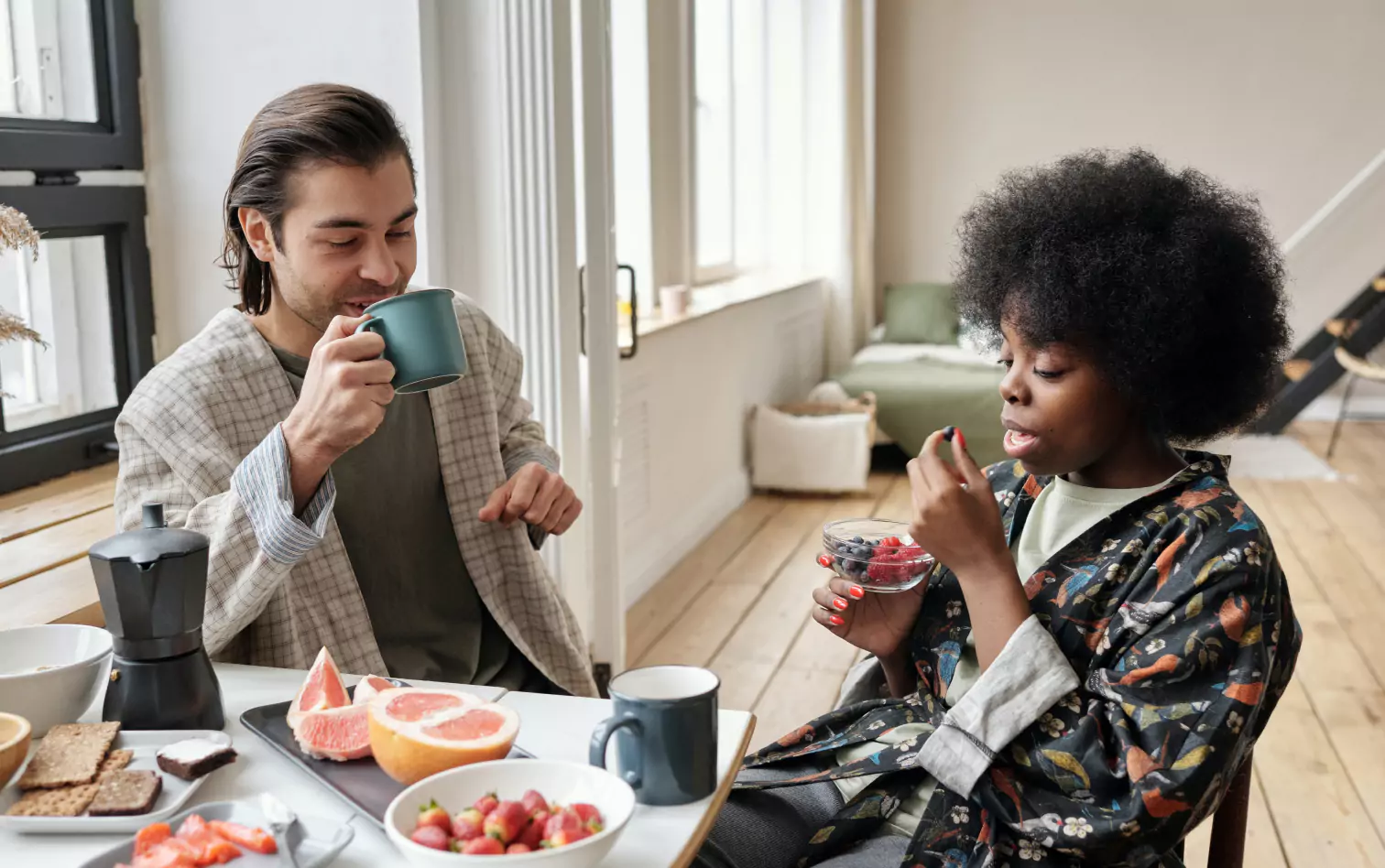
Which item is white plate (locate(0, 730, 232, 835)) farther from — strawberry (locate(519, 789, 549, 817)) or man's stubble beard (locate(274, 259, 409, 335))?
man's stubble beard (locate(274, 259, 409, 335))

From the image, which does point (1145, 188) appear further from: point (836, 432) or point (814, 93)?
point (814, 93)

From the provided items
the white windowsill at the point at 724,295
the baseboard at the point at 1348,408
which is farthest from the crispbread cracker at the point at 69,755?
the baseboard at the point at 1348,408

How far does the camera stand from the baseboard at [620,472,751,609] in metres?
3.72

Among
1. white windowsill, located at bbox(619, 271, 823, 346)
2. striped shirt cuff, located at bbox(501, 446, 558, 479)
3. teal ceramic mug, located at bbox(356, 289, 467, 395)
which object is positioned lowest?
white windowsill, located at bbox(619, 271, 823, 346)

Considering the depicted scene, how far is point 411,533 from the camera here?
1590mm

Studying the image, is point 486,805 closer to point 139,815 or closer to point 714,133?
point 139,815

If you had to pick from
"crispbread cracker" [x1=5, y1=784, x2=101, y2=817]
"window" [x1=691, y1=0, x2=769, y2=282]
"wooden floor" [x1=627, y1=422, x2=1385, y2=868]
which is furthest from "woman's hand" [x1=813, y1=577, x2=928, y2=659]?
"window" [x1=691, y1=0, x2=769, y2=282]

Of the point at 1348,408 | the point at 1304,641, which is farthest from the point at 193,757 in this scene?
the point at 1348,408

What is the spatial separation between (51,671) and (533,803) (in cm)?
49

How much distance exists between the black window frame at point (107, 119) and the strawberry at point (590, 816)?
1.47 metres

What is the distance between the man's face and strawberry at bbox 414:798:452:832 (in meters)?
0.74

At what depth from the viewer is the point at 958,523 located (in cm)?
115

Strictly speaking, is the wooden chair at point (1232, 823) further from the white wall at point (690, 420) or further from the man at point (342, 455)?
the white wall at point (690, 420)

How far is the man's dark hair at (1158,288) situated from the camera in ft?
3.84
